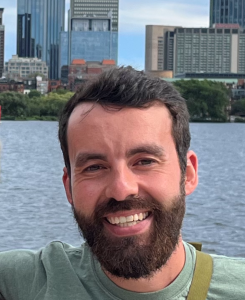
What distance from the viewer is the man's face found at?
2045 millimetres

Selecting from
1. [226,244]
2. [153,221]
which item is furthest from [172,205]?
[226,244]

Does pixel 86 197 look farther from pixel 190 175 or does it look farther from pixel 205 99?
pixel 205 99

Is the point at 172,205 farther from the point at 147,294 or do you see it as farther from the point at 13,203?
the point at 13,203

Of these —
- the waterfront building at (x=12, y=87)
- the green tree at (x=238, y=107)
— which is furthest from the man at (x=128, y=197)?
the waterfront building at (x=12, y=87)

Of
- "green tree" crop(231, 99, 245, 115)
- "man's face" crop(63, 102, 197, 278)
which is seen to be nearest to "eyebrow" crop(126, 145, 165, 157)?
"man's face" crop(63, 102, 197, 278)

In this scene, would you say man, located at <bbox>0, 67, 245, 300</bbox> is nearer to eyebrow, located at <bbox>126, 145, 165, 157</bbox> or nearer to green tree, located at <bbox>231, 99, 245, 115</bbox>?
eyebrow, located at <bbox>126, 145, 165, 157</bbox>

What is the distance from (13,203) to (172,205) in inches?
714

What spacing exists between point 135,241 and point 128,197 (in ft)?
0.40

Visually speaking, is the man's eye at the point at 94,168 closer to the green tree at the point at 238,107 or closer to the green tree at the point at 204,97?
the green tree at the point at 204,97

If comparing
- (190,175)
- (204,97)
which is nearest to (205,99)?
(204,97)

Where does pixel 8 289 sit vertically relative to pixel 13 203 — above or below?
above

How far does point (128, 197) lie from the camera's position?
2.04 metres

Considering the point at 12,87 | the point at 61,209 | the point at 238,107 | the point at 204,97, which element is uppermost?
the point at 12,87

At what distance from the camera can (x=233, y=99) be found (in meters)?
136
